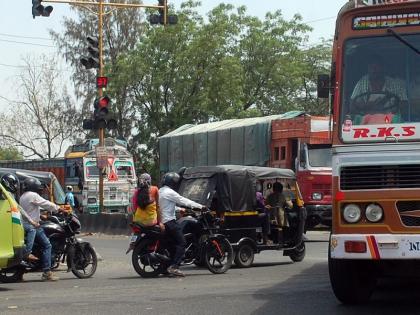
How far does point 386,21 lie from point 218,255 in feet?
20.6

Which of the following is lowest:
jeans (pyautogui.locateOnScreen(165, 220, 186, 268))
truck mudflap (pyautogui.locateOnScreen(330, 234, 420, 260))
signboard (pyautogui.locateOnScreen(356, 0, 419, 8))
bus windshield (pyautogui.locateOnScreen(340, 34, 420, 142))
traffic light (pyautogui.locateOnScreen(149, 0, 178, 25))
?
jeans (pyautogui.locateOnScreen(165, 220, 186, 268))

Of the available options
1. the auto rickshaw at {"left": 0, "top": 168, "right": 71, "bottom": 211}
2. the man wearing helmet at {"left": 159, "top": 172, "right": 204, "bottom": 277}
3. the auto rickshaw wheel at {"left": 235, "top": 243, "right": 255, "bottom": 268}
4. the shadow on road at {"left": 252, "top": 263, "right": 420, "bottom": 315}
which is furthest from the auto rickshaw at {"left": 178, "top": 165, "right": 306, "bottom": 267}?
the auto rickshaw at {"left": 0, "top": 168, "right": 71, "bottom": 211}

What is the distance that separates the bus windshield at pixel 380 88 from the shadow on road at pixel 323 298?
2.16 metres

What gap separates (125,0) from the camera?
50875 millimetres

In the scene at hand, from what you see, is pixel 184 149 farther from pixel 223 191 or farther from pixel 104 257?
pixel 223 191

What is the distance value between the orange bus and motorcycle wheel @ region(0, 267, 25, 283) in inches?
236

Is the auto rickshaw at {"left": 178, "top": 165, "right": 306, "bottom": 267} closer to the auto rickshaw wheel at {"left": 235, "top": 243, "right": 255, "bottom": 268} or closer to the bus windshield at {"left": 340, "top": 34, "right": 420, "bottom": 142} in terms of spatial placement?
the auto rickshaw wheel at {"left": 235, "top": 243, "right": 255, "bottom": 268}

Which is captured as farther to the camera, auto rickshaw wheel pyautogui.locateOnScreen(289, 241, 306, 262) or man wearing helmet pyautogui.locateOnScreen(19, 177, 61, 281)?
auto rickshaw wheel pyautogui.locateOnScreen(289, 241, 306, 262)

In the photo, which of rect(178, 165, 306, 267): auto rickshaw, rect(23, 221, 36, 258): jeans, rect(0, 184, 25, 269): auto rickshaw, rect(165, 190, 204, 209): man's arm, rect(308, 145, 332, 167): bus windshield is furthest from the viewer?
rect(308, 145, 332, 167): bus windshield

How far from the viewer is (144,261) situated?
13.2m

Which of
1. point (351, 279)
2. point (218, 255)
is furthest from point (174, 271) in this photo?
point (351, 279)

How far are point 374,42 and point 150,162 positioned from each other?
129 ft

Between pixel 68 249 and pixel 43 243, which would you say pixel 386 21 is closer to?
pixel 43 243

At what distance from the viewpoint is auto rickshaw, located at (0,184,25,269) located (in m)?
11.3
